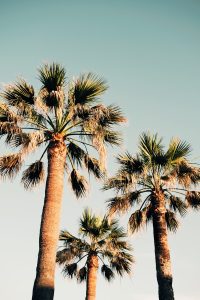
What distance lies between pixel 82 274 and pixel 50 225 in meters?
9.77

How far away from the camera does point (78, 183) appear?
1273 cm

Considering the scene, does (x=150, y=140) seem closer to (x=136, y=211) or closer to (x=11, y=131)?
(x=136, y=211)

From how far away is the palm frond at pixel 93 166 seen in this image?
12633mm

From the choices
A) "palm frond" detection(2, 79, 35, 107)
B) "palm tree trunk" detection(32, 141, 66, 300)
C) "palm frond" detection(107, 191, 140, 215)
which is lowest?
"palm tree trunk" detection(32, 141, 66, 300)

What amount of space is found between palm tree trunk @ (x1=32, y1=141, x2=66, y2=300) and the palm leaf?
1612mm

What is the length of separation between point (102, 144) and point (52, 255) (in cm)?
413

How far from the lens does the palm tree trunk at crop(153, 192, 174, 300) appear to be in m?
11.8

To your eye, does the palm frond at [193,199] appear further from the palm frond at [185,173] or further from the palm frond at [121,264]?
the palm frond at [121,264]

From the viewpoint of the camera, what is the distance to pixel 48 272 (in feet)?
29.1

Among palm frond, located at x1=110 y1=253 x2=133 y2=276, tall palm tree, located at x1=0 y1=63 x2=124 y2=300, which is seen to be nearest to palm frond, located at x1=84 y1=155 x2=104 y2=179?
tall palm tree, located at x1=0 y1=63 x2=124 y2=300

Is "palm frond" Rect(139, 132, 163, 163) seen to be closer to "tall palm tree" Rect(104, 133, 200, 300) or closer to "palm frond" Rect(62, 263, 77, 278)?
"tall palm tree" Rect(104, 133, 200, 300)

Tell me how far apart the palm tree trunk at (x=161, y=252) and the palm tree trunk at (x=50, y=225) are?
449cm

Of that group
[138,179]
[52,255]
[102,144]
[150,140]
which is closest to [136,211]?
[138,179]

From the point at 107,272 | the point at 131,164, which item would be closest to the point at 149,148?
the point at 131,164
